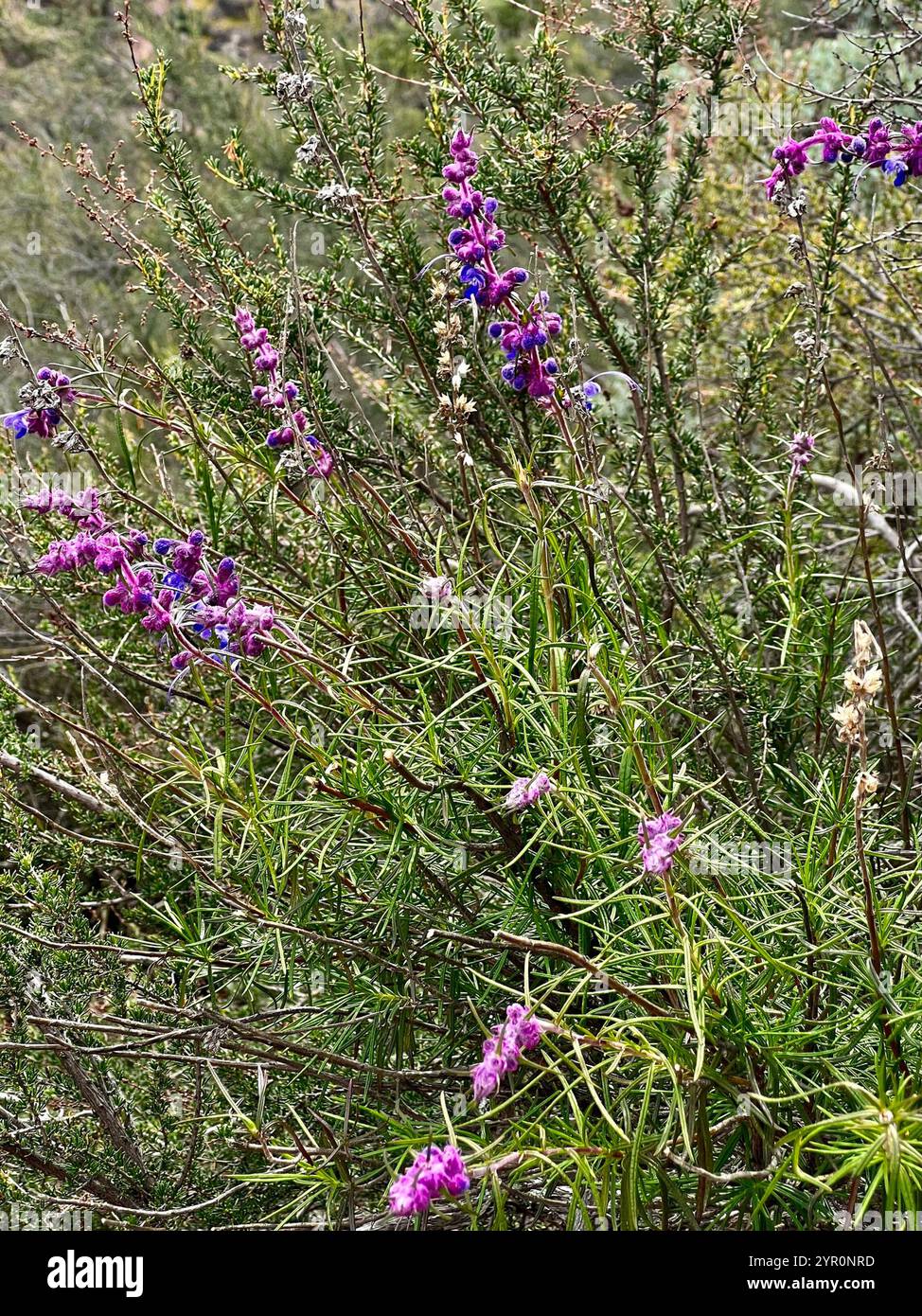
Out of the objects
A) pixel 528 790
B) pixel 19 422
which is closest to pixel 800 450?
pixel 528 790

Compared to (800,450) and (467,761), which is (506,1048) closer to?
(467,761)

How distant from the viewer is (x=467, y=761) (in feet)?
5.88

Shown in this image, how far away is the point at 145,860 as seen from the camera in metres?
2.41

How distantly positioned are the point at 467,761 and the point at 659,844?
0.42 meters

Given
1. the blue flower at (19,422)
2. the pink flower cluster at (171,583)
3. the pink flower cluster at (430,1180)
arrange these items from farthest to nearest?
the blue flower at (19,422), the pink flower cluster at (171,583), the pink flower cluster at (430,1180)

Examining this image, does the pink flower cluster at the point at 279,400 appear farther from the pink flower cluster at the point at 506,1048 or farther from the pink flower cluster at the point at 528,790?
the pink flower cluster at the point at 506,1048

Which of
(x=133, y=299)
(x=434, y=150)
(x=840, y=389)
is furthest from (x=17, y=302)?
(x=434, y=150)

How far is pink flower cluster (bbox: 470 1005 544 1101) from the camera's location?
4.05ft

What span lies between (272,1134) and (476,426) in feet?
4.96

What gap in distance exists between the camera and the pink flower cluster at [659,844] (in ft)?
4.65

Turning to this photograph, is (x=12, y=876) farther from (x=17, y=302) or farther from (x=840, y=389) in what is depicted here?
(x=17, y=302)

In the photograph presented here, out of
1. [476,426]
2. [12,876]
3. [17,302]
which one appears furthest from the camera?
[17,302]

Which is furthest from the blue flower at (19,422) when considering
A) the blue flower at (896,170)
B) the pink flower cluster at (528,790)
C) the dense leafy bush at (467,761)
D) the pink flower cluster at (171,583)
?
the blue flower at (896,170)
